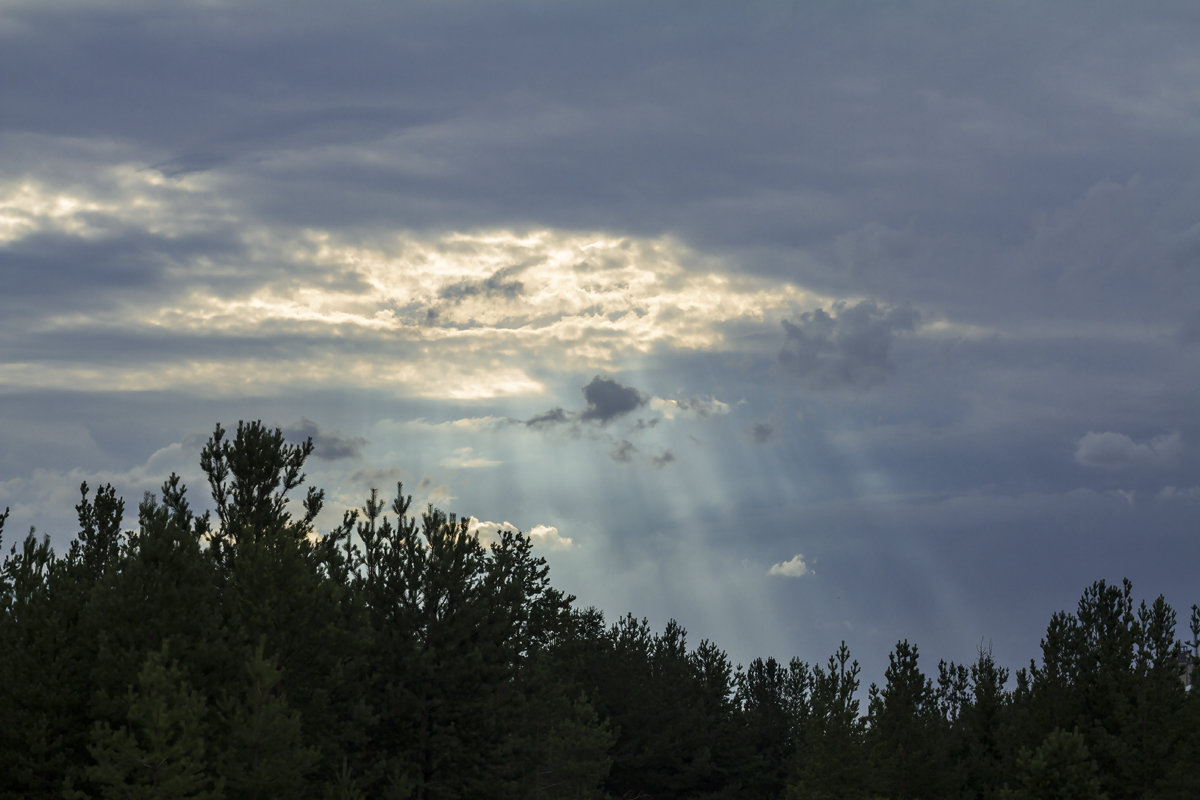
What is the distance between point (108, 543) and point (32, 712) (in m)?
16.8

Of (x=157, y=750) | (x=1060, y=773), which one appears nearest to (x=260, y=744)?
(x=157, y=750)

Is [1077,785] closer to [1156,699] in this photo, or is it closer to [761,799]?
[1156,699]

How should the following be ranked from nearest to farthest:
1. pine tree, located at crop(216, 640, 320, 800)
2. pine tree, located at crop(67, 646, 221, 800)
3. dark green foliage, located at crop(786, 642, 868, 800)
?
pine tree, located at crop(67, 646, 221, 800) → pine tree, located at crop(216, 640, 320, 800) → dark green foliage, located at crop(786, 642, 868, 800)

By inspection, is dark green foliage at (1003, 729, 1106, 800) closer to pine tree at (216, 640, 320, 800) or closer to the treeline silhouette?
the treeline silhouette

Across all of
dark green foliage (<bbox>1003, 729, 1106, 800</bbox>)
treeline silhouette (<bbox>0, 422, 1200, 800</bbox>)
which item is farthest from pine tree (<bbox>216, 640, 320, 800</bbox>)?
dark green foliage (<bbox>1003, 729, 1106, 800</bbox>)

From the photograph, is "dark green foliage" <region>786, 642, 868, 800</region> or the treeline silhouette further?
"dark green foliage" <region>786, 642, 868, 800</region>

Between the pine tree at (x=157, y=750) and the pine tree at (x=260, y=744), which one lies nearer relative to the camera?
the pine tree at (x=157, y=750)

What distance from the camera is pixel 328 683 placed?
3219 cm

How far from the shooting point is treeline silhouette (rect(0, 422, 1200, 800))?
2753cm

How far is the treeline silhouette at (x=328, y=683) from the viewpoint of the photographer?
27531mm

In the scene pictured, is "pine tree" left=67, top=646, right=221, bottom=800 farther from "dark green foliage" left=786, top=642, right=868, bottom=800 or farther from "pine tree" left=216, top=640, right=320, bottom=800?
"dark green foliage" left=786, top=642, right=868, bottom=800

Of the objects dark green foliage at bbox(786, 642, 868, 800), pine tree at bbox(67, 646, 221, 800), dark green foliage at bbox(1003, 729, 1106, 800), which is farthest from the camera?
dark green foliage at bbox(786, 642, 868, 800)

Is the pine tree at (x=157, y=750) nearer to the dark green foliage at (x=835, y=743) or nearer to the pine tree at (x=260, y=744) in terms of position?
the pine tree at (x=260, y=744)

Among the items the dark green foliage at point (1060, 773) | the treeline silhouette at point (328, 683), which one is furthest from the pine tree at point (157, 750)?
the dark green foliage at point (1060, 773)
